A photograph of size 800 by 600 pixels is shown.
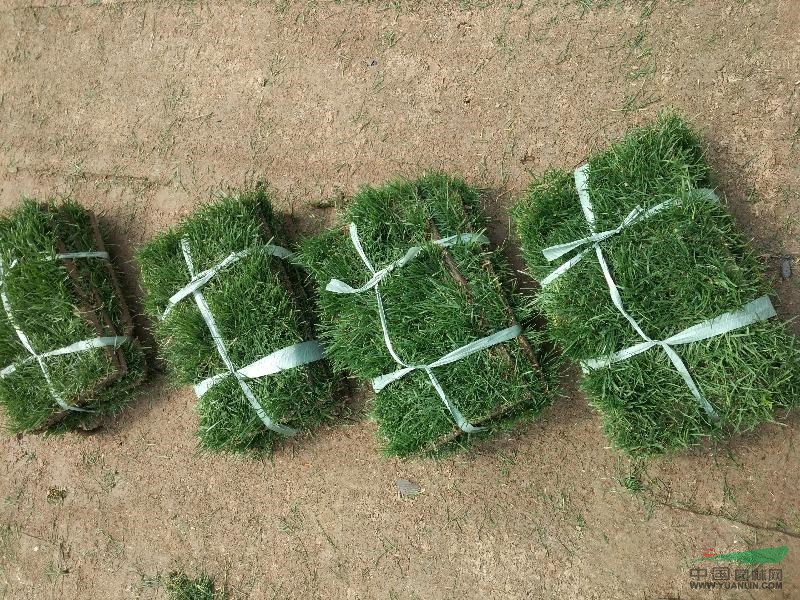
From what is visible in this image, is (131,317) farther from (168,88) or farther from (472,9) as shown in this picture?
(472,9)

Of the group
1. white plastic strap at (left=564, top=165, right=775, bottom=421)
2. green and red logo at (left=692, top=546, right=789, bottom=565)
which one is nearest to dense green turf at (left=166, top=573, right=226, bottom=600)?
white plastic strap at (left=564, top=165, right=775, bottom=421)

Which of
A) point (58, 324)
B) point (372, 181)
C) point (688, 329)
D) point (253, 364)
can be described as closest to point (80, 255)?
point (58, 324)

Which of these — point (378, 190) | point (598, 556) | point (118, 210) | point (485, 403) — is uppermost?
point (378, 190)

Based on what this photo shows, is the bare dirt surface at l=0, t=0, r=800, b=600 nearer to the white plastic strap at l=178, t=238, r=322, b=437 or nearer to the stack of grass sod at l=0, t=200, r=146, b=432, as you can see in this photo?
the stack of grass sod at l=0, t=200, r=146, b=432

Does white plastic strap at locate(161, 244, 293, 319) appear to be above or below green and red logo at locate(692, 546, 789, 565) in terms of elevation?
above

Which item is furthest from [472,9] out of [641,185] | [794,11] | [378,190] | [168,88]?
[168,88]

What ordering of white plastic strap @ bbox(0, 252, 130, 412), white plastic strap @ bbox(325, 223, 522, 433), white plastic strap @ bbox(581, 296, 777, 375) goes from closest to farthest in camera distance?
white plastic strap @ bbox(581, 296, 777, 375)
white plastic strap @ bbox(325, 223, 522, 433)
white plastic strap @ bbox(0, 252, 130, 412)

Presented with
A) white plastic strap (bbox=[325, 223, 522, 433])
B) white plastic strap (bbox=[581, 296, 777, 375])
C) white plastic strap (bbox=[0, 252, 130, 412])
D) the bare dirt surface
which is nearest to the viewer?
white plastic strap (bbox=[581, 296, 777, 375])

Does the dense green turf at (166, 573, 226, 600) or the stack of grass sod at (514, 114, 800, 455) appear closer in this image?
the stack of grass sod at (514, 114, 800, 455)
